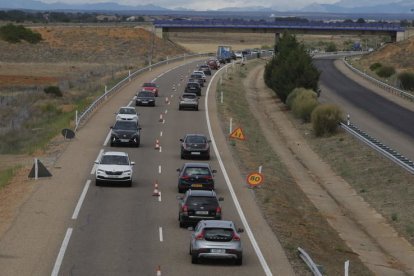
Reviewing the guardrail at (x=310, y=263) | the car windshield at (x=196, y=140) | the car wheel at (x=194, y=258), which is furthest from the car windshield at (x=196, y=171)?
the car wheel at (x=194, y=258)

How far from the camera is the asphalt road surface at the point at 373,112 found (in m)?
61.5

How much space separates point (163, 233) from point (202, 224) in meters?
4.60

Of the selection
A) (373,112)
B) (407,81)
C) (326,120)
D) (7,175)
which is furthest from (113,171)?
(407,81)

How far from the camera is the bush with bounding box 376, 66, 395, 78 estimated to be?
407 feet

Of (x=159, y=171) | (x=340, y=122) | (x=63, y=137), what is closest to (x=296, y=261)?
(x=159, y=171)

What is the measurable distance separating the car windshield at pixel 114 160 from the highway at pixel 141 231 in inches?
40.7

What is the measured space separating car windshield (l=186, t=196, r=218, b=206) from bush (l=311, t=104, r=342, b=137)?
1466 inches

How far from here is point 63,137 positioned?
5344 cm

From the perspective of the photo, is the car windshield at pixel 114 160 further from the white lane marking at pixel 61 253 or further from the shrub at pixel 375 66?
the shrub at pixel 375 66

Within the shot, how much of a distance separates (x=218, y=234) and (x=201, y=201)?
5.30 metres

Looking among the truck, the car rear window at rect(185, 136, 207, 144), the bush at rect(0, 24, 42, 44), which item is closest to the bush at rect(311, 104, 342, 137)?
the car rear window at rect(185, 136, 207, 144)

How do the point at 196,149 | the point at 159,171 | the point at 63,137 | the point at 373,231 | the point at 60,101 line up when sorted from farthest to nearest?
the point at 60,101 < the point at 63,137 < the point at 196,149 < the point at 159,171 < the point at 373,231

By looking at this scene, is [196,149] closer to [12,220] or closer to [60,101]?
[12,220]

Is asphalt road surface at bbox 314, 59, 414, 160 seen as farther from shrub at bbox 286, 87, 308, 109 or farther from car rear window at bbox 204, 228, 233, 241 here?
car rear window at bbox 204, 228, 233, 241
